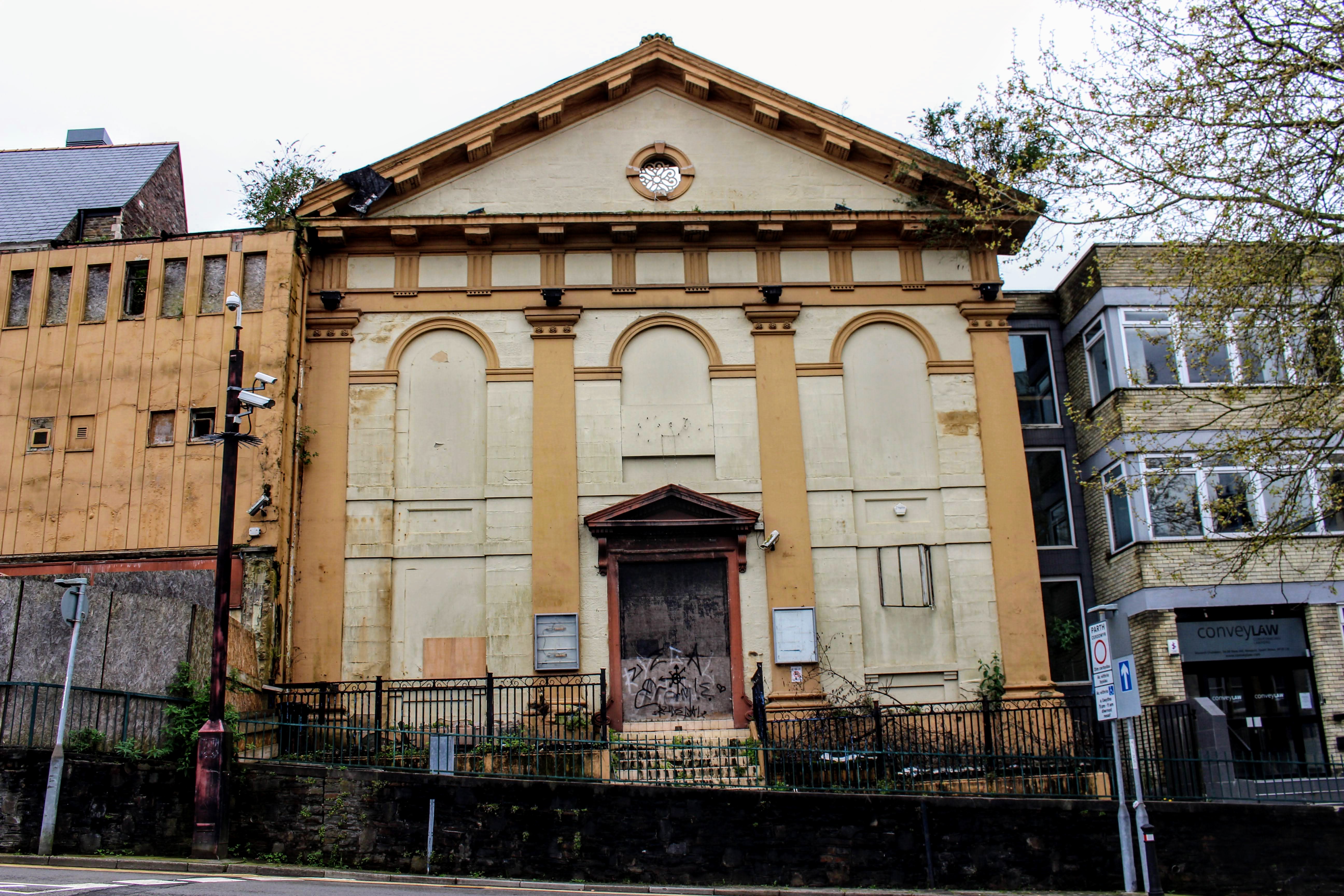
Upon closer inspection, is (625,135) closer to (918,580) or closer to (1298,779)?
(918,580)

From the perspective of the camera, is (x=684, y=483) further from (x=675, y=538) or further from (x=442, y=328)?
(x=442, y=328)

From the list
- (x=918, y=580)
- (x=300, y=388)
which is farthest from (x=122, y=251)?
(x=918, y=580)

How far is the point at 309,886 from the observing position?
531 inches

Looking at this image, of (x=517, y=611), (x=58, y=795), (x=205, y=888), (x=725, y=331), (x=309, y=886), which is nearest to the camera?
(x=205, y=888)

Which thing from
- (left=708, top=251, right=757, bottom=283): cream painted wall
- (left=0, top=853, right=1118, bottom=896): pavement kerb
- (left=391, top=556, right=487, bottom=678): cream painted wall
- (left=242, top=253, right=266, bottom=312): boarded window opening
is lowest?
(left=0, top=853, right=1118, bottom=896): pavement kerb

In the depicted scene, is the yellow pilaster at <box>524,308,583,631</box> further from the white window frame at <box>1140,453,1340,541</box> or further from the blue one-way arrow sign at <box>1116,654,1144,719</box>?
the white window frame at <box>1140,453,1340,541</box>

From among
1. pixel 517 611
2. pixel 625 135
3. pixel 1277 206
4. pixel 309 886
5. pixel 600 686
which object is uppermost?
pixel 625 135

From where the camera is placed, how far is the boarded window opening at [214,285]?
2225 centimetres

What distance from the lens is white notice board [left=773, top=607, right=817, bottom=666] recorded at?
2123 centimetres

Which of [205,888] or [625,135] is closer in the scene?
[205,888]

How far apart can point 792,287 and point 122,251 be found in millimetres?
12823

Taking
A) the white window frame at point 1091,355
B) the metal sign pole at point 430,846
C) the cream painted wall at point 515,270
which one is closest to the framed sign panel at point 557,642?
the metal sign pole at point 430,846

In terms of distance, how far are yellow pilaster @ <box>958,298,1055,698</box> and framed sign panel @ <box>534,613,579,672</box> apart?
767 cm

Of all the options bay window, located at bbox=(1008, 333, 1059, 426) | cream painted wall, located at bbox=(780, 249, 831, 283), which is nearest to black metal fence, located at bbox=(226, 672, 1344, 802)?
bay window, located at bbox=(1008, 333, 1059, 426)
